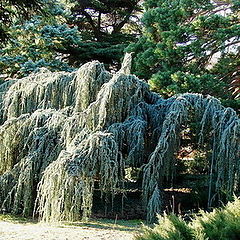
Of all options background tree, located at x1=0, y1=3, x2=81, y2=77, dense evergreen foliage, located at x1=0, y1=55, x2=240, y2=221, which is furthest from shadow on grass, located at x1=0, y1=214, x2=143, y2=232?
Answer: background tree, located at x1=0, y1=3, x2=81, y2=77

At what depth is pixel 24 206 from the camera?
6.47 metres

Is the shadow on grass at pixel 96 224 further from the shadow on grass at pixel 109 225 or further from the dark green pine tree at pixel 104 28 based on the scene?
the dark green pine tree at pixel 104 28

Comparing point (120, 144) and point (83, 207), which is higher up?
point (120, 144)

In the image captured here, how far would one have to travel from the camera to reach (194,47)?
950 centimetres

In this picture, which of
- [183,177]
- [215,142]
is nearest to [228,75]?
[183,177]

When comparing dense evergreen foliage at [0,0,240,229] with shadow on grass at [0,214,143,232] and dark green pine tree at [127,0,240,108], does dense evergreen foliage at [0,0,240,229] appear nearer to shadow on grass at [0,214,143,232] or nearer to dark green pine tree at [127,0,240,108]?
dark green pine tree at [127,0,240,108]

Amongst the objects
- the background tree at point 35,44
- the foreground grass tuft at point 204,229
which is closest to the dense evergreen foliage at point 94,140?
the foreground grass tuft at point 204,229

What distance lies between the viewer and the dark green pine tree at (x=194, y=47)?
9172 millimetres

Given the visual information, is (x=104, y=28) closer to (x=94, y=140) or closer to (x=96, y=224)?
(x=94, y=140)

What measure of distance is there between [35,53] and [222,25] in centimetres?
505

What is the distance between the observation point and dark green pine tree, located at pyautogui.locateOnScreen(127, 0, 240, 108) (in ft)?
30.1

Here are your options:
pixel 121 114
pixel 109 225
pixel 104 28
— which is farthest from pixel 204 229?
pixel 104 28

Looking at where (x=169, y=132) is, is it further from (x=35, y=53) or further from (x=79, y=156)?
(x=35, y=53)

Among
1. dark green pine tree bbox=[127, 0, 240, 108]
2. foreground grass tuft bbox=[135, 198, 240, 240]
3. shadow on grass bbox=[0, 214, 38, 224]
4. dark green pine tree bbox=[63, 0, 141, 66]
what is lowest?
shadow on grass bbox=[0, 214, 38, 224]
